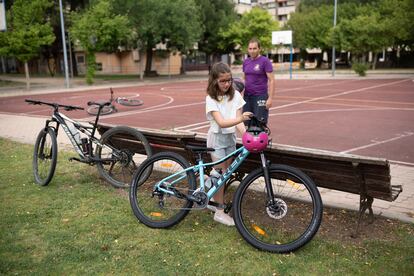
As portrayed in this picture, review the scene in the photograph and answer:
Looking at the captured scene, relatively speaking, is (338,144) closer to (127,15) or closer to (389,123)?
(389,123)

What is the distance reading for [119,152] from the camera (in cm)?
567

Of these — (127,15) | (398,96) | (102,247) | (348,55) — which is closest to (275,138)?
(102,247)

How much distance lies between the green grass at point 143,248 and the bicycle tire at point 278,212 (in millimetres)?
127

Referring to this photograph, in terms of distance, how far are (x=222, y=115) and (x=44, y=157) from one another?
3.06 metres

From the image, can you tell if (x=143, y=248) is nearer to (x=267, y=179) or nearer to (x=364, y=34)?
(x=267, y=179)

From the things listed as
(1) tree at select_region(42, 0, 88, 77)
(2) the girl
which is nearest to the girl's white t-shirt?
(2) the girl

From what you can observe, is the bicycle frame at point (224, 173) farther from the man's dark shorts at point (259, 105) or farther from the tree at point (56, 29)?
the tree at point (56, 29)

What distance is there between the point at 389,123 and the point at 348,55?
48.9 m

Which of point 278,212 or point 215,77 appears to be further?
point 215,77

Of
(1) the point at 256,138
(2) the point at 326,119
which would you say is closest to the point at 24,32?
(2) the point at 326,119

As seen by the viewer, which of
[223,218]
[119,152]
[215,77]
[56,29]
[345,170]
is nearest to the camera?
[345,170]

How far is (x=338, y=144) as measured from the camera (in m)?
8.66

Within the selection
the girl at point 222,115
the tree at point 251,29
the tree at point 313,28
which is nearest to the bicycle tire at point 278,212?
the girl at point 222,115

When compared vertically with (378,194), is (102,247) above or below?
below
